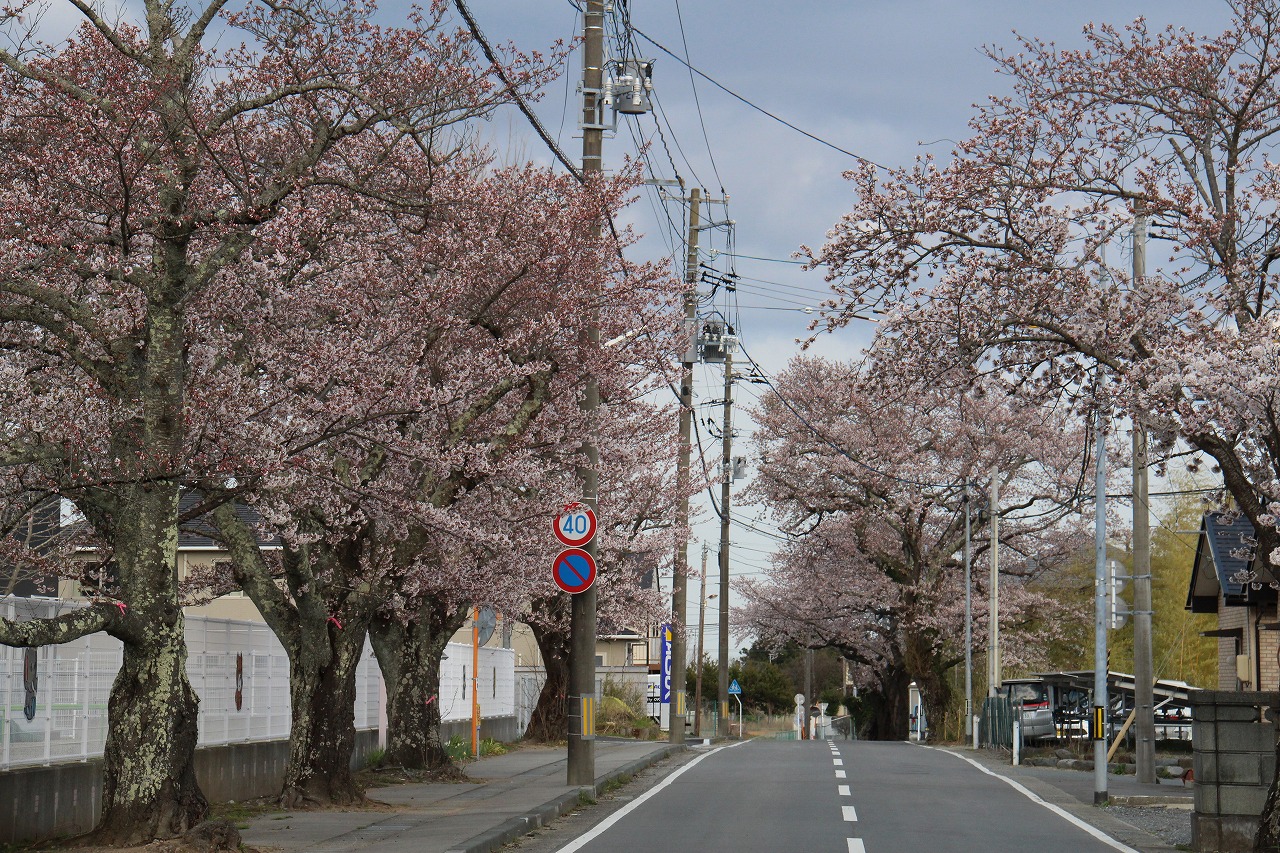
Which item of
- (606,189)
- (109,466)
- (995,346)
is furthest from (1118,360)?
(109,466)

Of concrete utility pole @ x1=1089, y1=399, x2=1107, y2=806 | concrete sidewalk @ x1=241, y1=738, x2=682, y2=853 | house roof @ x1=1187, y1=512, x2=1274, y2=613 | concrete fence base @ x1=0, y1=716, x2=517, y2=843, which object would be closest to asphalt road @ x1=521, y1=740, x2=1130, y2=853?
concrete sidewalk @ x1=241, y1=738, x2=682, y2=853

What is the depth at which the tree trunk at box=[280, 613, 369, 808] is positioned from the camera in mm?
15883

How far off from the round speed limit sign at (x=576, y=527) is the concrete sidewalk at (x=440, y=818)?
10.2 feet

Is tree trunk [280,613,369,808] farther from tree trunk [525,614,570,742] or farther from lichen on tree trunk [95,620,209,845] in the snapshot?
tree trunk [525,614,570,742]

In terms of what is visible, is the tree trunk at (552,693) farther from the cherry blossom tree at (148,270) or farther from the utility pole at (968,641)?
the cherry blossom tree at (148,270)

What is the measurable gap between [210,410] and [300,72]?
118 inches

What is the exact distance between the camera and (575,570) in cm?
1794

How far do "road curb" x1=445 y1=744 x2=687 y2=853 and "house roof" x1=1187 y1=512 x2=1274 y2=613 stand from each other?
1343cm

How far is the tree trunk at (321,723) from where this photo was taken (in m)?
15.9

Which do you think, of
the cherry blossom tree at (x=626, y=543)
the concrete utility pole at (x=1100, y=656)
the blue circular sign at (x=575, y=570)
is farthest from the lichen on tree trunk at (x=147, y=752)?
the cherry blossom tree at (x=626, y=543)

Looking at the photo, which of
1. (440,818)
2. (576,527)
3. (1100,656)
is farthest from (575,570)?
(1100,656)

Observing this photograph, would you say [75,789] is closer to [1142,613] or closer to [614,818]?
[614,818]

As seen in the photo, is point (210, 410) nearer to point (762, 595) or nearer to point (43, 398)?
point (43, 398)

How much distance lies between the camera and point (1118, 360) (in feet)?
46.5
